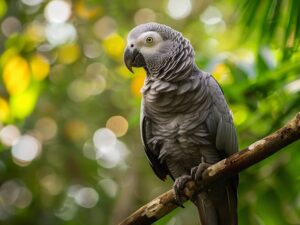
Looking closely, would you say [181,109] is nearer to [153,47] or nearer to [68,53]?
[153,47]

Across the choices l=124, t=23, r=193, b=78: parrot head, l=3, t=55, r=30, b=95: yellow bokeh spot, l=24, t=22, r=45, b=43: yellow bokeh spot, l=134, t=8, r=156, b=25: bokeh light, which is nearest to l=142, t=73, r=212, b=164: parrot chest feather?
l=124, t=23, r=193, b=78: parrot head

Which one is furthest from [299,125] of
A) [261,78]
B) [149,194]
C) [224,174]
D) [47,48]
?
[149,194]

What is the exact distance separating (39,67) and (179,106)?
7.31 feet

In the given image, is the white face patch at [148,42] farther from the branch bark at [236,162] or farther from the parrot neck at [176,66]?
the branch bark at [236,162]

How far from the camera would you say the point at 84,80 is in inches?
223

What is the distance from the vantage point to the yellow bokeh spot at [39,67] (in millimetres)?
4164

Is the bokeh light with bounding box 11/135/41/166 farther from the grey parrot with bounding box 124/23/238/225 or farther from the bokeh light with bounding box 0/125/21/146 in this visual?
the grey parrot with bounding box 124/23/238/225

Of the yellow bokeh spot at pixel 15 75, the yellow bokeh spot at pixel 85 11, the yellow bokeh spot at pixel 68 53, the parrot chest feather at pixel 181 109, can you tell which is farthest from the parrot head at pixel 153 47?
the yellow bokeh spot at pixel 68 53

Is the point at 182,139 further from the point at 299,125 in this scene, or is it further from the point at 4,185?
the point at 4,185

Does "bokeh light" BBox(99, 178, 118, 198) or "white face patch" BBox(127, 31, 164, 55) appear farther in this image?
"bokeh light" BBox(99, 178, 118, 198)

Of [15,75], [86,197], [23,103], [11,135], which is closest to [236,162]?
[23,103]

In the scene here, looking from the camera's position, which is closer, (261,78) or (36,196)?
(261,78)

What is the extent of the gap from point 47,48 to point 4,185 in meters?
1.48

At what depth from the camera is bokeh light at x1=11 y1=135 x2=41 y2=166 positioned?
16.4 feet
